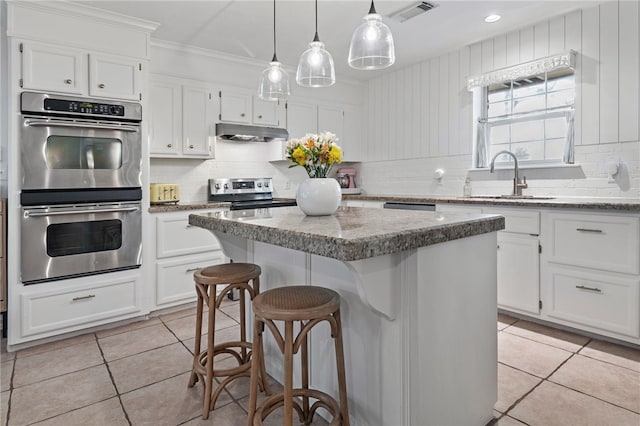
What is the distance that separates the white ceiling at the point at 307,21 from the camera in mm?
3000

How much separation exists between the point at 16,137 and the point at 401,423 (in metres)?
2.98

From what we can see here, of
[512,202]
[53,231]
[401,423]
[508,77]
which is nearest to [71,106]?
[53,231]

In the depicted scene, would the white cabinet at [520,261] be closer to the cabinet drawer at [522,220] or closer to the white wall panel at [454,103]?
the cabinet drawer at [522,220]

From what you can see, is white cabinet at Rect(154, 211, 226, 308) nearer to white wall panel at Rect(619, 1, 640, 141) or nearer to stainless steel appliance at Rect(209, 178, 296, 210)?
stainless steel appliance at Rect(209, 178, 296, 210)

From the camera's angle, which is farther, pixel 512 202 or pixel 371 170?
pixel 371 170

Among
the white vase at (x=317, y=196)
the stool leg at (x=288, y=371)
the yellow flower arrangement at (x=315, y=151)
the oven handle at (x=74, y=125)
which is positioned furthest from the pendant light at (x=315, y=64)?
the oven handle at (x=74, y=125)

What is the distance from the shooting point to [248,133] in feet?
13.4

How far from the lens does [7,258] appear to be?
265cm

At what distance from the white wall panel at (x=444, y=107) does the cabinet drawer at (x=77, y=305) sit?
345cm

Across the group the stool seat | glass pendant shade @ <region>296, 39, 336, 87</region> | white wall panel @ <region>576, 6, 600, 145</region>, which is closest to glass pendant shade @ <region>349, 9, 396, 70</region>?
glass pendant shade @ <region>296, 39, 336, 87</region>

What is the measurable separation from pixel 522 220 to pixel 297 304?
2.24m

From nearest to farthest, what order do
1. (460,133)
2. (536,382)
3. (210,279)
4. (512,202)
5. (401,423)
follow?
(401,423), (210,279), (536,382), (512,202), (460,133)

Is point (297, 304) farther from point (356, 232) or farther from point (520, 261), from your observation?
point (520, 261)

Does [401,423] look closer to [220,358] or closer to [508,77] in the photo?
[220,358]
